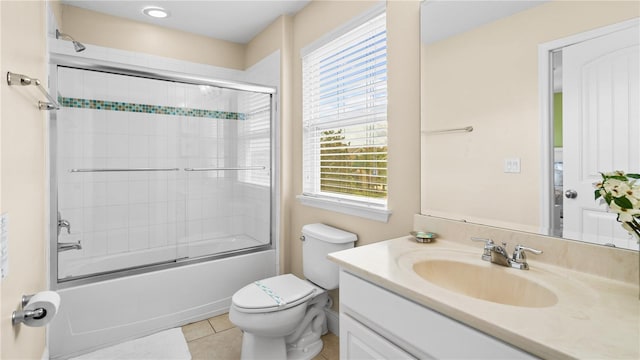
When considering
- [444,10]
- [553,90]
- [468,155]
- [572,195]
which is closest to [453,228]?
[468,155]

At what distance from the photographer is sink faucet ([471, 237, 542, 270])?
1.14m

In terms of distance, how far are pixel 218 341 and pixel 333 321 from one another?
77 centimetres

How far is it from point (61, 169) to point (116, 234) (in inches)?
27.4

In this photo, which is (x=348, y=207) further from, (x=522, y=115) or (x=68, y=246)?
(x=68, y=246)

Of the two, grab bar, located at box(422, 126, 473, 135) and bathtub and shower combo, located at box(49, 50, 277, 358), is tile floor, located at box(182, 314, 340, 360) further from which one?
grab bar, located at box(422, 126, 473, 135)

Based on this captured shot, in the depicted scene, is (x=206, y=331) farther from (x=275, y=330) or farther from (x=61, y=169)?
(x=61, y=169)

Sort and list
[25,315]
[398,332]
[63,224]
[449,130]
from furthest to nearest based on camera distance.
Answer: [63,224], [449,130], [25,315], [398,332]

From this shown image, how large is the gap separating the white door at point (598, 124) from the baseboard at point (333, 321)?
1.49 m

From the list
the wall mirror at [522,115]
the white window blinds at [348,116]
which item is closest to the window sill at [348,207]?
the white window blinds at [348,116]

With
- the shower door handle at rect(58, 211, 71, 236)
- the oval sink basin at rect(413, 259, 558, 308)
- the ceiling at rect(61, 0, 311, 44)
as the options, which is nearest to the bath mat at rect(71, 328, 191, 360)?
the shower door handle at rect(58, 211, 71, 236)

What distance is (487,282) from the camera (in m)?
1.17

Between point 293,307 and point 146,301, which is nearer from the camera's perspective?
point 293,307

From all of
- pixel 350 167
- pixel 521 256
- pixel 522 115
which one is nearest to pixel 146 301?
pixel 350 167

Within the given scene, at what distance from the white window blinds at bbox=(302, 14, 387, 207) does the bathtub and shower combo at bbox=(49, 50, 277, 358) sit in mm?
468
